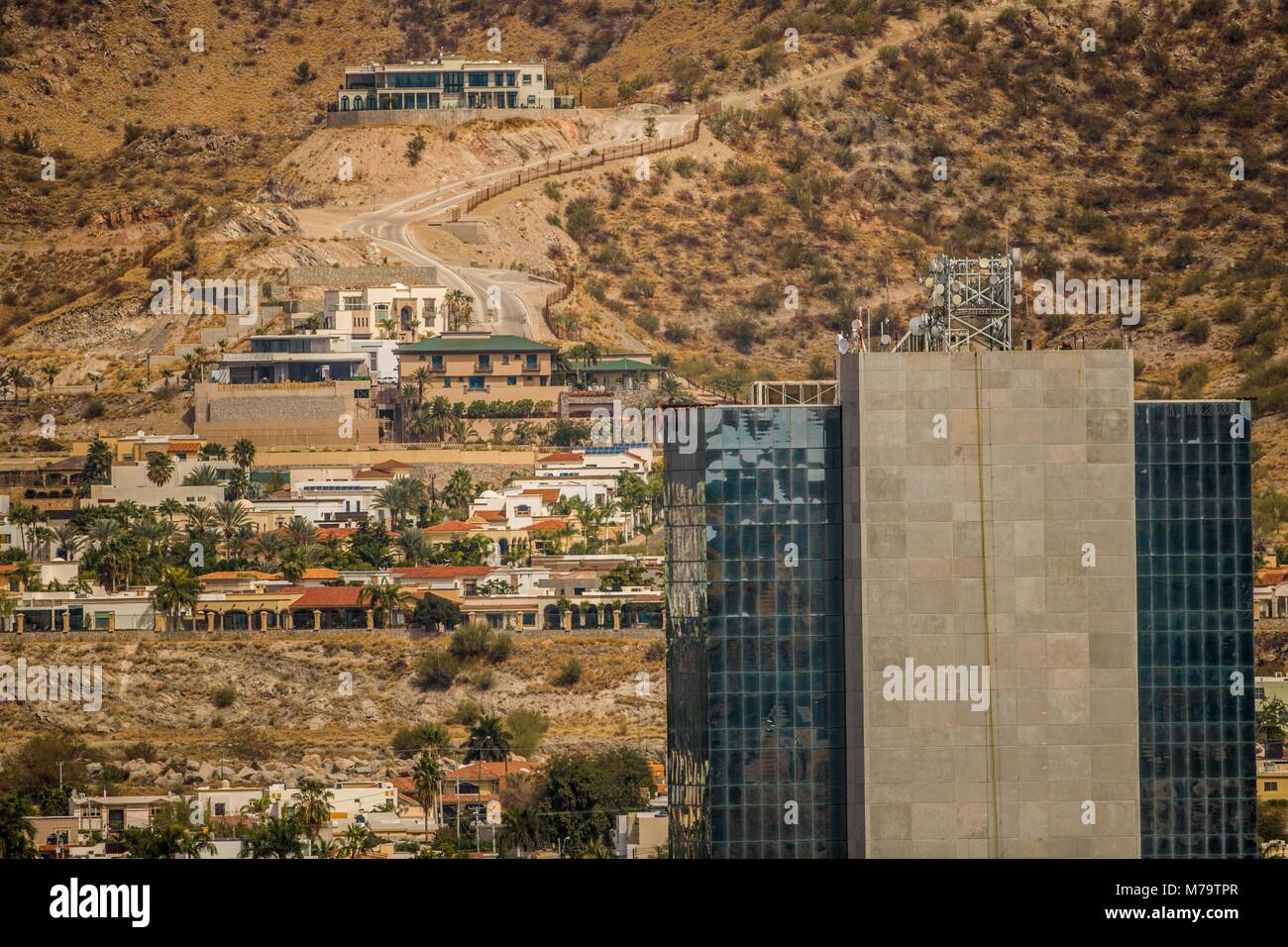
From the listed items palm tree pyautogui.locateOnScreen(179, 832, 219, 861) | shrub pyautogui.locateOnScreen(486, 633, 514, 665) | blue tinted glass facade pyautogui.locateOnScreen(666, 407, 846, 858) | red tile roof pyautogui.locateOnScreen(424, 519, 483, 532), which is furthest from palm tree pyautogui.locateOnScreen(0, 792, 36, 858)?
red tile roof pyautogui.locateOnScreen(424, 519, 483, 532)

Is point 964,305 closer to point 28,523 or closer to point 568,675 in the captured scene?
point 568,675

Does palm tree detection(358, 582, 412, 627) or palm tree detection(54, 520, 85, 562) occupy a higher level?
palm tree detection(54, 520, 85, 562)

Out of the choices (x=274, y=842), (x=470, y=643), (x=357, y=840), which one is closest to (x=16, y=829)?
(x=274, y=842)

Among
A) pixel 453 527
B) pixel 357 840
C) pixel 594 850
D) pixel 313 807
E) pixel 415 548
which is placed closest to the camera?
pixel 594 850

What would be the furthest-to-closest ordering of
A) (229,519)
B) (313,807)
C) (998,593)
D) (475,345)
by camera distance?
(475,345) → (229,519) → (313,807) → (998,593)

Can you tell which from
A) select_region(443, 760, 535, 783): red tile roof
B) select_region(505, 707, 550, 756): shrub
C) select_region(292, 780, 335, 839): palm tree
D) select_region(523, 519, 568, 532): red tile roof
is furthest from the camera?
select_region(523, 519, 568, 532): red tile roof

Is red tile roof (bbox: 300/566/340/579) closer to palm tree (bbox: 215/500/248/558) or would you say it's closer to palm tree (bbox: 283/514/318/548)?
palm tree (bbox: 283/514/318/548)

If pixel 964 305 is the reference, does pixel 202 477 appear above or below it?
below
